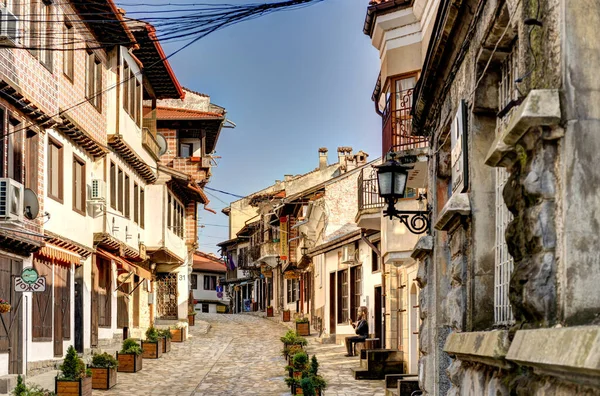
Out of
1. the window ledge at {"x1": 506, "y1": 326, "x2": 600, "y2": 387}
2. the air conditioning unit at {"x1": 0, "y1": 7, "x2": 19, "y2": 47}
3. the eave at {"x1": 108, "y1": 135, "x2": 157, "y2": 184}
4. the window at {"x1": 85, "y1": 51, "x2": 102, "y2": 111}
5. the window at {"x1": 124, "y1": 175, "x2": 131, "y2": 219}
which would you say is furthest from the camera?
the window at {"x1": 124, "y1": 175, "x2": 131, "y2": 219}

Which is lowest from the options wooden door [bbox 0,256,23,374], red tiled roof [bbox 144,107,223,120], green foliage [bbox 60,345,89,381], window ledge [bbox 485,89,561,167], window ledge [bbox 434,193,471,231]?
green foliage [bbox 60,345,89,381]

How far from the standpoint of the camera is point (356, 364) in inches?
1029

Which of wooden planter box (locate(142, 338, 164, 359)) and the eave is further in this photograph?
wooden planter box (locate(142, 338, 164, 359))

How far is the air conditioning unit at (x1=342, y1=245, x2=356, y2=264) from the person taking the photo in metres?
31.9

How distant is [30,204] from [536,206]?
1452cm

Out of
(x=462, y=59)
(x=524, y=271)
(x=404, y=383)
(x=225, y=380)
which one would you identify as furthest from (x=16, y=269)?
(x=524, y=271)

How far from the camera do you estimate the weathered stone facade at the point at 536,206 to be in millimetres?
4832

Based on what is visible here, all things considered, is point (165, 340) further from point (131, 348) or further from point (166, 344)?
point (131, 348)

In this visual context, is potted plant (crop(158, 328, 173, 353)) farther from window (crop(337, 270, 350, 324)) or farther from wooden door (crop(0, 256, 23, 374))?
wooden door (crop(0, 256, 23, 374))

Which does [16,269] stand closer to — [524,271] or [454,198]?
[454,198]

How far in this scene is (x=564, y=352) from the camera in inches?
171

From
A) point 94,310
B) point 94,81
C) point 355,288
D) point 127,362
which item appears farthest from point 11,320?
point 355,288

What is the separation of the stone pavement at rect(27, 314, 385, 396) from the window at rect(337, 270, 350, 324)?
1.37 metres

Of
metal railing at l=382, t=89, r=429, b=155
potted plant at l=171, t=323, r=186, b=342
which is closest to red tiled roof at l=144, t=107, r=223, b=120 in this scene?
potted plant at l=171, t=323, r=186, b=342
